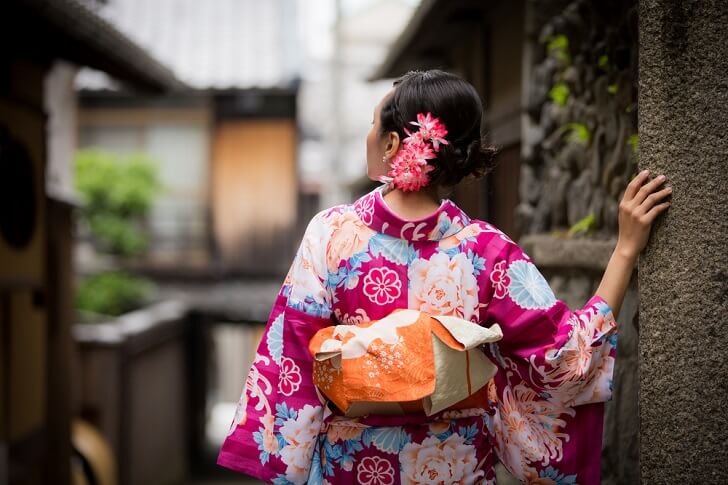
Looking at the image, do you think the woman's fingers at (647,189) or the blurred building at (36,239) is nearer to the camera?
the woman's fingers at (647,189)

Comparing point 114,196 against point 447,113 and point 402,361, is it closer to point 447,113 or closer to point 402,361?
point 447,113

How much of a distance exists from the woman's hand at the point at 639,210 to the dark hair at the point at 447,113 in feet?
1.67

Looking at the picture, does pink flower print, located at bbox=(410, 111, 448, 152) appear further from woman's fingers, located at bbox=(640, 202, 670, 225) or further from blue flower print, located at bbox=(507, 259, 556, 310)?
woman's fingers, located at bbox=(640, 202, 670, 225)

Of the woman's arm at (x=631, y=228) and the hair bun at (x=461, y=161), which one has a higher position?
the hair bun at (x=461, y=161)

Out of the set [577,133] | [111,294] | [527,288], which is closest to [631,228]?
[527,288]

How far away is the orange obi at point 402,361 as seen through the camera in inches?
88.0

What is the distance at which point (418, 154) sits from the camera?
7.67 feet

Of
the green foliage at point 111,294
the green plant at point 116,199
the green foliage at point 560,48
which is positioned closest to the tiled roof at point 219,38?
the green plant at point 116,199

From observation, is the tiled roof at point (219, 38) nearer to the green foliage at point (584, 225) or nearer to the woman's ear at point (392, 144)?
the green foliage at point (584, 225)

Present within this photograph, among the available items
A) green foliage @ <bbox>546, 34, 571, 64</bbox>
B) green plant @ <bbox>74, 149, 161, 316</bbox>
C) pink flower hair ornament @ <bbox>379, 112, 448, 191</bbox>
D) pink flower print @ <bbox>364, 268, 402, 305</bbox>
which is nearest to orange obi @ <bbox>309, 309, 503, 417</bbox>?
pink flower print @ <bbox>364, 268, 402, 305</bbox>

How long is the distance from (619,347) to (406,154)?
1.69 m

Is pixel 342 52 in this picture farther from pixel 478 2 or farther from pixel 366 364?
pixel 366 364

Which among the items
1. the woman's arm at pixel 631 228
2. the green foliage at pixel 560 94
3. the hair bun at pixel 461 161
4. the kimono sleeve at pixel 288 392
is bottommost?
the kimono sleeve at pixel 288 392

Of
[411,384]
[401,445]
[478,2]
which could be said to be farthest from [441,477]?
[478,2]
